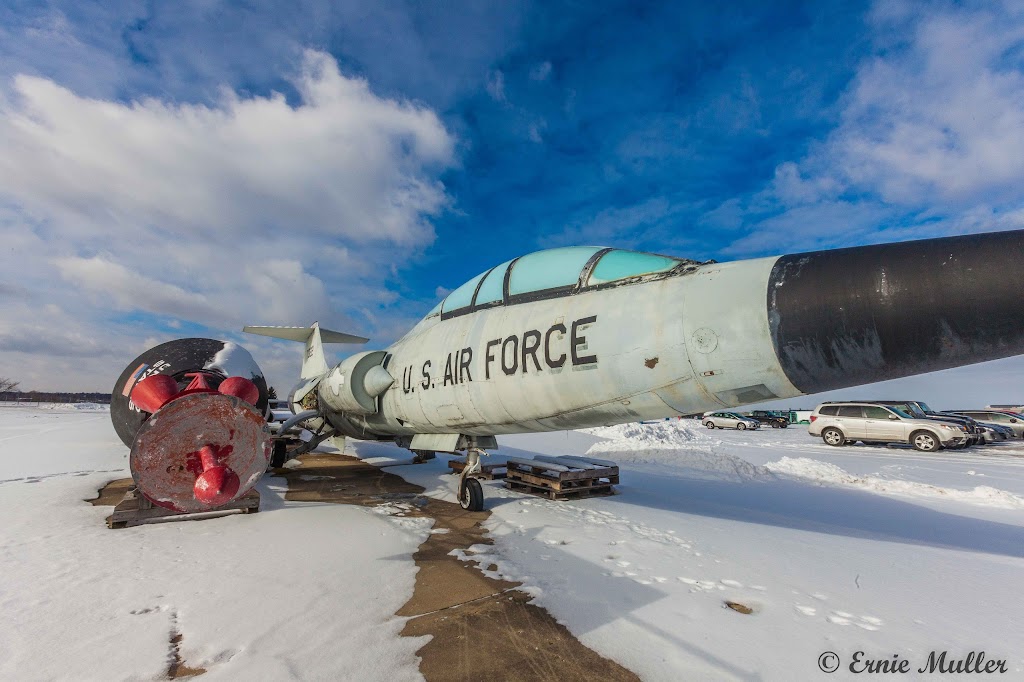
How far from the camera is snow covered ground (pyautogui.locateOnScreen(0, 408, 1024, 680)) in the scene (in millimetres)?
2564

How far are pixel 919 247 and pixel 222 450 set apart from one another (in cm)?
454

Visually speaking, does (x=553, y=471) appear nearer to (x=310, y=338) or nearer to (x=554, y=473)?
(x=554, y=473)

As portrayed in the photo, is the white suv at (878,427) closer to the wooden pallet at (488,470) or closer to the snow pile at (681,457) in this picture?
the snow pile at (681,457)

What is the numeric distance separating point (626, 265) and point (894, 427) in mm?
19689

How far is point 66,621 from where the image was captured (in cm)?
288

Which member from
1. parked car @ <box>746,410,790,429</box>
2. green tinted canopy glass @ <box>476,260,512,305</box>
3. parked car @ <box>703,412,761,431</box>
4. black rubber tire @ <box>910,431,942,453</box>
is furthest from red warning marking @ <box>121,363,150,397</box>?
parked car @ <box>746,410,790,429</box>

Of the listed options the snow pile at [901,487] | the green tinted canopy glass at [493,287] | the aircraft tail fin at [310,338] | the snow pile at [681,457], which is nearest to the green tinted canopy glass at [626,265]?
the green tinted canopy glass at [493,287]

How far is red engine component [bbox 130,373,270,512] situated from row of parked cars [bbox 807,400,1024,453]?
71.4 feet

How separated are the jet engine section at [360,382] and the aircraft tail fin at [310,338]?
23.4 feet

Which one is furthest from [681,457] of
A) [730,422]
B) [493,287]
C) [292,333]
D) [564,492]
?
[730,422]

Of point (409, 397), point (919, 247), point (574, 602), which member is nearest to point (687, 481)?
point (409, 397)

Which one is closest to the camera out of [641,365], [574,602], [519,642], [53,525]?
[519,642]

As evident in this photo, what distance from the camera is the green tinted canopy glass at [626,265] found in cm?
402

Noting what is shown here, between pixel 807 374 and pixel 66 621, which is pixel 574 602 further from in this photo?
pixel 66 621
